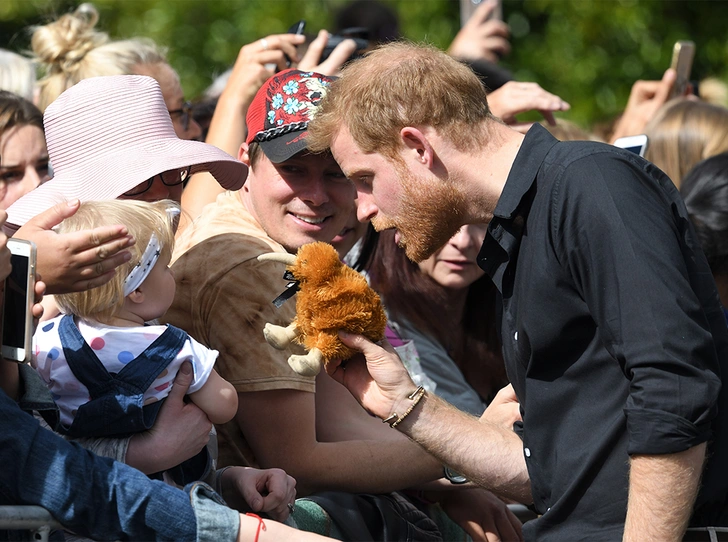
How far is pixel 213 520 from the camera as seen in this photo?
228 cm

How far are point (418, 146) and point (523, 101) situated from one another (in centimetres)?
187

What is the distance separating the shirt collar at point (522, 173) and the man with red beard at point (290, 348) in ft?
2.62

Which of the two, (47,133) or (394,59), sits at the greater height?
(394,59)

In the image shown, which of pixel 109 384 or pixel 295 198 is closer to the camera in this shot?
pixel 109 384

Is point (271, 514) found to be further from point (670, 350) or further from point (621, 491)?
point (670, 350)

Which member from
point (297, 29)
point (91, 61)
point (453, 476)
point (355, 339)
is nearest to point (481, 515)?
point (453, 476)

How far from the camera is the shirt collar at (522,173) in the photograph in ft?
8.06

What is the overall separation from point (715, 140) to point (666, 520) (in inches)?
137

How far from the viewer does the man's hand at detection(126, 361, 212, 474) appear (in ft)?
8.14

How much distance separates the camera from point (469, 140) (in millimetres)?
2600

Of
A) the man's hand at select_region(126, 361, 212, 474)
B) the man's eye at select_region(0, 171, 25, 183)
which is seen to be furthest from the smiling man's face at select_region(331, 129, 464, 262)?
the man's eye at select_region(0, 171, 25, 183)

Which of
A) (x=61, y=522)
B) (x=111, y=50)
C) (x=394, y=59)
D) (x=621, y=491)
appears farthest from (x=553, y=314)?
(x=111, y=50)

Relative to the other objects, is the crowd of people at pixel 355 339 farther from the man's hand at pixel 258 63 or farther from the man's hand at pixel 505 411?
the man's hand at pixel 258 63

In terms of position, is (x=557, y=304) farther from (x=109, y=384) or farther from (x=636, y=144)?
(x=636, y=144)
